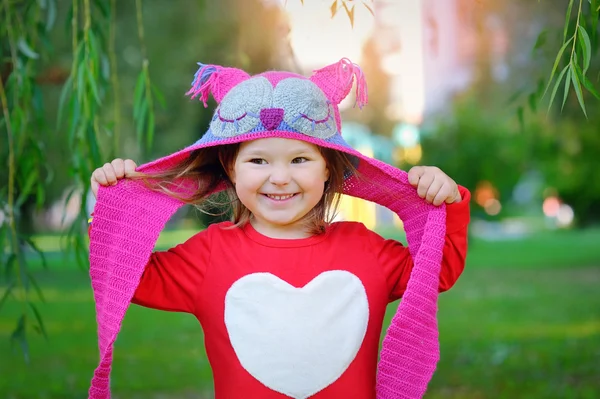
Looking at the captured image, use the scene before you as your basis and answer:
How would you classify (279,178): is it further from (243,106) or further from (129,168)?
(129,168)

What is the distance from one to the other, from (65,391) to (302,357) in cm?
331

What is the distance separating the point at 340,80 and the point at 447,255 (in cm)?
59

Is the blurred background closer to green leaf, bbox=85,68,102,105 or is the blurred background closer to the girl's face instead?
green leaf, bbox=85,68,102,105

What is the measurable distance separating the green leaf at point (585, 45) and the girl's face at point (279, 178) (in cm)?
74

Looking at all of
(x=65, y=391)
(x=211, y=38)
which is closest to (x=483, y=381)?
(x=65, y=391)

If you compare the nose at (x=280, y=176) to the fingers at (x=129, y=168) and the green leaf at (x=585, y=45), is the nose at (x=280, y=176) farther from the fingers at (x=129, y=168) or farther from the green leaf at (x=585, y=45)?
the green leaf at (x=585, y=45)

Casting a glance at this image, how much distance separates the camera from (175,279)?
2232 millimetres

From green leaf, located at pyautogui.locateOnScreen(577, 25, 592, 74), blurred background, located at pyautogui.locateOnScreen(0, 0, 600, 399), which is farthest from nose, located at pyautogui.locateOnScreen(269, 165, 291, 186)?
green leaf, located at pyautogui.locateOnScreen(577, 25, 592, 74)

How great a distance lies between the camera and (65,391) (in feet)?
16.2

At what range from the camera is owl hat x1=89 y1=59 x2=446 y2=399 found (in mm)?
2131

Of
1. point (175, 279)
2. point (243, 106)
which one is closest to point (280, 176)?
point (243, 106)

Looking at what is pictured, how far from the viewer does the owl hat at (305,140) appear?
2131mm

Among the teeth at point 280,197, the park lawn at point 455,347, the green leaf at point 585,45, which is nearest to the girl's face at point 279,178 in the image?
the teeth at point 280,197

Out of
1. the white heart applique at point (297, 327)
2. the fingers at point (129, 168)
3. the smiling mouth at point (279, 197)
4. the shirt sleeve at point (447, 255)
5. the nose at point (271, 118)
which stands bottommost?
the white heart applique at point (297, 327)
